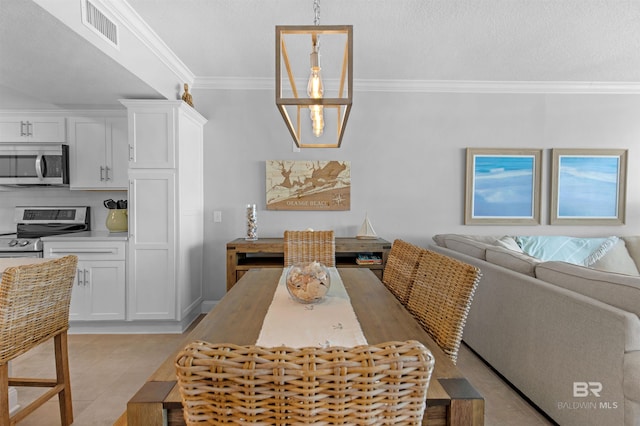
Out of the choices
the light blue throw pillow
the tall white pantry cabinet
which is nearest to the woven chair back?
the tall white pantry cabinet

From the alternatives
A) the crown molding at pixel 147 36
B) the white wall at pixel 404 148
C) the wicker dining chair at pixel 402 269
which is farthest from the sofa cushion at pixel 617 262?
the crown molding at pixel 147 36

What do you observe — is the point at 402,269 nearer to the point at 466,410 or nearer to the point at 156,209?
the point at 466,410

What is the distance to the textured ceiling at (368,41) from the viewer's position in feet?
7.36

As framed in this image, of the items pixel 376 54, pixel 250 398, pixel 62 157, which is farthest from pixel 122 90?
pixel 250 398

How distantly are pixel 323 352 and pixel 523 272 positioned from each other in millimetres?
2129

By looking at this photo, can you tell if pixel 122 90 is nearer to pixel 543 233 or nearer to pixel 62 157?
pixel 62 157

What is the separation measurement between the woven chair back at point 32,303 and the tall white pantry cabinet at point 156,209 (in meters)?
1.30

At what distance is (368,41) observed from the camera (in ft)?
9.17

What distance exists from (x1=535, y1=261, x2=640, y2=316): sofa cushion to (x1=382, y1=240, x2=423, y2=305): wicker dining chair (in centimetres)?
86

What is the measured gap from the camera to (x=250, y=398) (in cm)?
56

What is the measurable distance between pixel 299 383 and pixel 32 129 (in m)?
4.38

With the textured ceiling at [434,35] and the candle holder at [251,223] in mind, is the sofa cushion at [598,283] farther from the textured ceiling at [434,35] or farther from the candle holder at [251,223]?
the candle holder at [251,223]

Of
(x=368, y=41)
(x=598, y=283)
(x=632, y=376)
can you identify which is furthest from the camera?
(x=368, y=41)

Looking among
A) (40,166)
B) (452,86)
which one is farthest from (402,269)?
(40,166)
